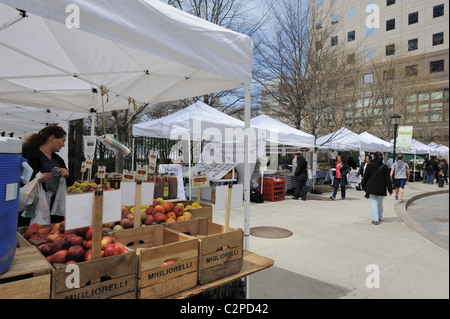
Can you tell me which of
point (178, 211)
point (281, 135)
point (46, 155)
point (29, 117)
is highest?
point (29, 117)

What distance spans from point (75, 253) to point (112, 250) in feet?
0.73

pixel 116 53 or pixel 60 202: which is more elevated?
pixel 116 53

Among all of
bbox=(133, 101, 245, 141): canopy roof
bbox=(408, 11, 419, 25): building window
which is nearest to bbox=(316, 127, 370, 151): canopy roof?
bbox=(133, 101, 245, 141): canopy roof

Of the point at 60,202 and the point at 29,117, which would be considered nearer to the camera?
the point at 60,202

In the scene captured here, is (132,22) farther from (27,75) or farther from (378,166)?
(378,166)

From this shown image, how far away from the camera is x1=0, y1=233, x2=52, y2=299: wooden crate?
1443 mm

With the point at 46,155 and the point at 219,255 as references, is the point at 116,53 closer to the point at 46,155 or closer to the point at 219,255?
→ the point at 46,155

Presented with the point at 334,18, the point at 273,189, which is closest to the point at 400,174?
the point at 273,189

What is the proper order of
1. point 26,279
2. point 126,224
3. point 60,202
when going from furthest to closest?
1. point 60,202
2. point 126,224
3. point 26,279

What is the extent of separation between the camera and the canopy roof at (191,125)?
800 centimetres

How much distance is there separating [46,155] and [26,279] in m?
2.44

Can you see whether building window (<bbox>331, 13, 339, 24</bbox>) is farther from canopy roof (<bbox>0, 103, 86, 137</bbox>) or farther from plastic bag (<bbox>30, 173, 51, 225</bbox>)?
plastic bag (<bbox>30, 173, 51, 225</bbox>)

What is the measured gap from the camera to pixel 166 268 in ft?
6.51

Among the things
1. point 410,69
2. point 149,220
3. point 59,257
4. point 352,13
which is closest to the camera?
point 59,257
